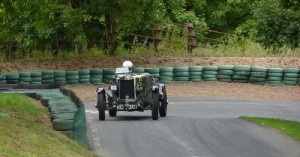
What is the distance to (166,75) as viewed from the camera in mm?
34062

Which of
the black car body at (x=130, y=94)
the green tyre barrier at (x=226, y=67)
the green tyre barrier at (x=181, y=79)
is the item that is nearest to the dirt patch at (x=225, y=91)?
the green tyre barrier at (x=181, y=79)

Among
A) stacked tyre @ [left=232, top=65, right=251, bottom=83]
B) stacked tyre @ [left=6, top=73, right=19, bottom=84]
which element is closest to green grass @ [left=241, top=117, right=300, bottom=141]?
stacked tyre @ [left=232, top=65, right=251, bottom=83]

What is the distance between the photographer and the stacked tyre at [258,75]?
3369cm

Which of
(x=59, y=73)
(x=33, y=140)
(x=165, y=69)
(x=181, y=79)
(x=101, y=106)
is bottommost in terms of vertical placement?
(x=181, y=79)

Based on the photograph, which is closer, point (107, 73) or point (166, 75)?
point (107, 73)

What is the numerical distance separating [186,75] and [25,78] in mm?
7708

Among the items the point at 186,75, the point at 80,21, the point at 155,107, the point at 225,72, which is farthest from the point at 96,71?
the point at 155,107

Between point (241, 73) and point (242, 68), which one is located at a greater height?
point (242, 68)

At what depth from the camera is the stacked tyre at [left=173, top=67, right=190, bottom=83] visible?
1346 inches

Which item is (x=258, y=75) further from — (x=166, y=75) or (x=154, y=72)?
(x=154, y=72)

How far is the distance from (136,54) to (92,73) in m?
5.03

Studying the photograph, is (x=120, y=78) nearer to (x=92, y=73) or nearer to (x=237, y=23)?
(x=92, y=73)

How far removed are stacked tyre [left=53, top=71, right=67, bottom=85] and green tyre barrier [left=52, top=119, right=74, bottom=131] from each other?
18.4 metres

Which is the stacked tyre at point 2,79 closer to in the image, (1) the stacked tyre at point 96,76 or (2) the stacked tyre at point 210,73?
(1) the stacked tyre at point 96,76
